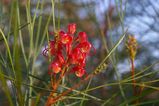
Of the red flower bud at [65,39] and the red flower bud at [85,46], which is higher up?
the red flower bud at [65,39]

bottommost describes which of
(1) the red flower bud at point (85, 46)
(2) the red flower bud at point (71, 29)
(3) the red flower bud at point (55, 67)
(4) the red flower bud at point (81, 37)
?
(3) the red flower bud at point (55, 67)

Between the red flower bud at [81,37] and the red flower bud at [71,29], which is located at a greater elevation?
the red flower bud at [71,29]

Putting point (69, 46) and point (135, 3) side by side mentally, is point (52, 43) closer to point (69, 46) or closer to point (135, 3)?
point (69, 46)

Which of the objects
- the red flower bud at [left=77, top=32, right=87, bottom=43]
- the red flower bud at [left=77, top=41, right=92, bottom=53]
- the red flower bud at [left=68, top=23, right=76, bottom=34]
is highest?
the red flower bud at [left=68, top=23, right=76, bottom=34]

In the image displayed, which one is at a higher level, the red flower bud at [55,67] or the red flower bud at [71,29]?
the red flower bud at [71,29]

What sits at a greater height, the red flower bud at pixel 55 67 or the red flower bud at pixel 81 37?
the red flower bud at pixel 81 37

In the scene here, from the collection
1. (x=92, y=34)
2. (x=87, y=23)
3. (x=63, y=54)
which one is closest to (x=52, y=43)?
(x=63, y=54)

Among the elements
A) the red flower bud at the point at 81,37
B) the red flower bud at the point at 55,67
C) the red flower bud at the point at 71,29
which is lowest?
the red flower bud at the point at 55,67

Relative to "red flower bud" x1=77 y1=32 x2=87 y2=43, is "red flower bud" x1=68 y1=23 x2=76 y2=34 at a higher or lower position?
higher
